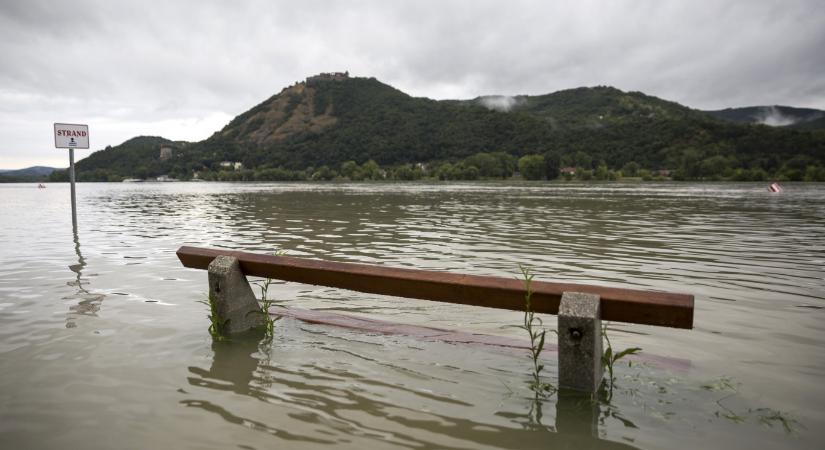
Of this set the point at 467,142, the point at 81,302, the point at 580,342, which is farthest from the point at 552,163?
the point at 580,342

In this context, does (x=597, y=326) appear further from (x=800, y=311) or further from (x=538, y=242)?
(x=538, y=242)

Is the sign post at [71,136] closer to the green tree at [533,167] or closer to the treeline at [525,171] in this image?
the treeline at [525,171]

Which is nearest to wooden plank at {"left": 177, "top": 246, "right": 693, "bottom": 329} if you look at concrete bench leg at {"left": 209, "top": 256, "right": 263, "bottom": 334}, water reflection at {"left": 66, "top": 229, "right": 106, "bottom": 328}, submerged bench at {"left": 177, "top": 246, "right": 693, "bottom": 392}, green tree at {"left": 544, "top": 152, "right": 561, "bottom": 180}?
submerged bench at {"left": 177, "top": 246, "right": 693, "bottom": 392}

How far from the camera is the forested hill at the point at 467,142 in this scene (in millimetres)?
107125

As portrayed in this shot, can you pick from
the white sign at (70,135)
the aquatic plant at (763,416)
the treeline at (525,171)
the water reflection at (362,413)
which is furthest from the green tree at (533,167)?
the water reflection at (362,413)

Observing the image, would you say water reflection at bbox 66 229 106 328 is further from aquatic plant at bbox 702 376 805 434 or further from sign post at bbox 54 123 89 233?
aquatic plant at bbox 702 376 805 434

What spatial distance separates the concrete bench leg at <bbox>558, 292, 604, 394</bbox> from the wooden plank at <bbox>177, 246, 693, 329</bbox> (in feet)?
0.48

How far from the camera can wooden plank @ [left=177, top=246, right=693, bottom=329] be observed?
356 cm

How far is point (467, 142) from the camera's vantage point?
14575 cm

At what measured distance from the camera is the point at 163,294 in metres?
7.42

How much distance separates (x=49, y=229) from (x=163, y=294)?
1271 cm

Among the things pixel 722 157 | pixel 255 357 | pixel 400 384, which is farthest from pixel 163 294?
pixel 722 157

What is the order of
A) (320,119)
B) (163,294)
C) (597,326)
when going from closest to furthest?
(597,326), (163,294), (320,119)

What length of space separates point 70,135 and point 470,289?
13.3m
